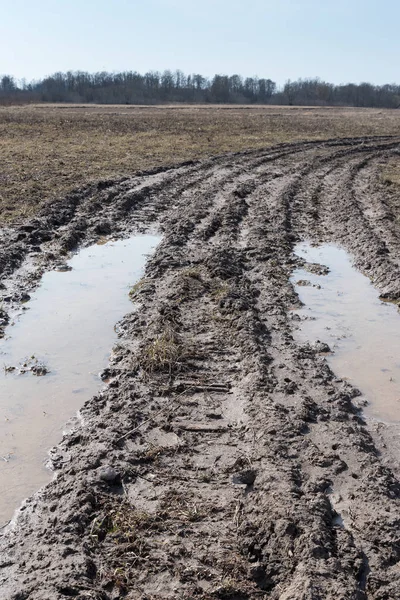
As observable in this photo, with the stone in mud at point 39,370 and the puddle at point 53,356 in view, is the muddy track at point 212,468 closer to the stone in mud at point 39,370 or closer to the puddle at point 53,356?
the puddle at point 53,356

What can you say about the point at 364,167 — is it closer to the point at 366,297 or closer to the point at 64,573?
the point at 366,297

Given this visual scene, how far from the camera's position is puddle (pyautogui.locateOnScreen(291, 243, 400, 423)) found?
21.5 ft

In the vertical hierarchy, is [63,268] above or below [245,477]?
above

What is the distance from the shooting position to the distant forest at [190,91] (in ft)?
356

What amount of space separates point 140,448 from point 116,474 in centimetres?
46

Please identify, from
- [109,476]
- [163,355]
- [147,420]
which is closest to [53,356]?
[163,355]

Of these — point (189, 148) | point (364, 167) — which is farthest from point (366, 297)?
point (189, 148)

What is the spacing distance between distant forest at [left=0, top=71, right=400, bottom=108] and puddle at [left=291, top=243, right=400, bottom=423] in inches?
3719

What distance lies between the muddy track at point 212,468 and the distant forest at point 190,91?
95877 millimetres

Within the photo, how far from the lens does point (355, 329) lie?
26.8 ft

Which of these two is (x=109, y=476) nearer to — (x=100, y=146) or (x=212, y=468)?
(x=212, y=468)

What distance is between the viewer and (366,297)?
9.50 meters

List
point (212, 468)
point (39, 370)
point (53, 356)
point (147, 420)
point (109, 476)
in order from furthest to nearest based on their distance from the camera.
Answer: point (53, 356)
point (39, 370)
point (147, 420)
point (212, 468)
point (109, 476)

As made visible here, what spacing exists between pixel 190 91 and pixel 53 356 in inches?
4968
